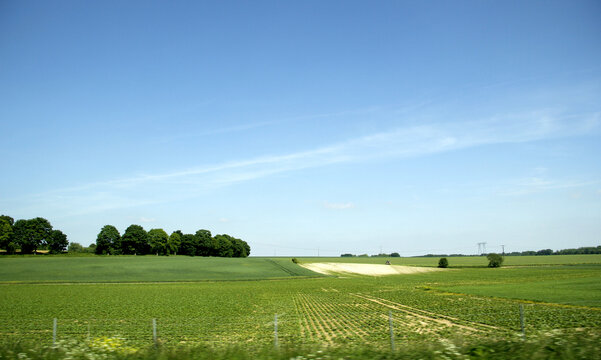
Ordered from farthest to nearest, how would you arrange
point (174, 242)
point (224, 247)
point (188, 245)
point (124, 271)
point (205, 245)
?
point (224, 247) → point (205, 245) → point (188, 245) → point (174, 242) → point (124, 271)

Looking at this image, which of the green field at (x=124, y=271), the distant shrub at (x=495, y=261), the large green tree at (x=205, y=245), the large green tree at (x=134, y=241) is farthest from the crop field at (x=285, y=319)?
the large green tree at (x=205, y=245)

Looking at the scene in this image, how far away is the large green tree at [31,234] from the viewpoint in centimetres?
12800

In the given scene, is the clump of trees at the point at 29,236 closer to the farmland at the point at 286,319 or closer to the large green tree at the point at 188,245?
the large green tree at the point at 188,245

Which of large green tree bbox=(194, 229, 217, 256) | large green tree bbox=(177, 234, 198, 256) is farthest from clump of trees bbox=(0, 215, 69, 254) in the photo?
large green tree bbox=(194, 229, 217, 256)

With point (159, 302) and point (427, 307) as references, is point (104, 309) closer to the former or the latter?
point (159, 302)

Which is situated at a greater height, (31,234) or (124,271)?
(31,234)

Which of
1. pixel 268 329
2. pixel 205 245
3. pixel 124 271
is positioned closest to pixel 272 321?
pixel 268 329

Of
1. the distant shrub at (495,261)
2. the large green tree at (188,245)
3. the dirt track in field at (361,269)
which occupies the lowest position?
the dirt track in field at (361,269)

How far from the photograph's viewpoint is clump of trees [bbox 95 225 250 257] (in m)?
155

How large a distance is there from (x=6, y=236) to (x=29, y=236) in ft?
30.0

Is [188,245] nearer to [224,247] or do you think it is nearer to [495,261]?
[224,247]

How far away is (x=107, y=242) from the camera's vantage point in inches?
6073

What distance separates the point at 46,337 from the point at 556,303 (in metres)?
39.7

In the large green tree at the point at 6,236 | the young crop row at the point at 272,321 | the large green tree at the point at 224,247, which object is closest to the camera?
the young crop row at the point at 272,321
